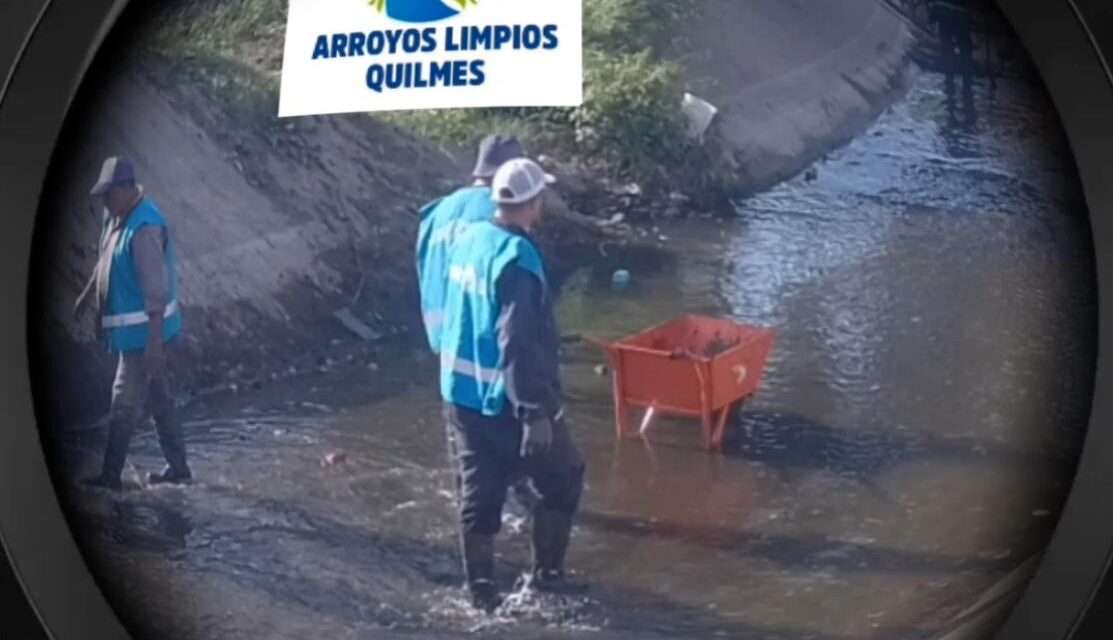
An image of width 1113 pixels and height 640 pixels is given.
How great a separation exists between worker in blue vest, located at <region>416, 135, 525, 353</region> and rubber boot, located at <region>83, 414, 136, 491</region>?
0.26 m

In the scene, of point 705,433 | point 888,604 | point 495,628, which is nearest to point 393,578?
point 495,628

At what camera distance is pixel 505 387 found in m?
1.30

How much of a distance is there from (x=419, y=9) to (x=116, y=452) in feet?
1.37

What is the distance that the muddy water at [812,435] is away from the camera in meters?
1.31

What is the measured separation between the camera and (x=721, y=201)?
1.32 meters

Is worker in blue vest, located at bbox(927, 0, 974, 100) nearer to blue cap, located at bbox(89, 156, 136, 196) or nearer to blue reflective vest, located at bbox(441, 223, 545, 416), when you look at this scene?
blue reflective vest, located at bbox(441, 223, 545, 416)

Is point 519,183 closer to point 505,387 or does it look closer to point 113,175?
point 505,387

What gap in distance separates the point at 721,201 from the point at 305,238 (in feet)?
1.03

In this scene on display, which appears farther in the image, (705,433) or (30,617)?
(30,617)

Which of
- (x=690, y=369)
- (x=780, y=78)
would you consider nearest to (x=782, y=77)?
(x=780, y=78)

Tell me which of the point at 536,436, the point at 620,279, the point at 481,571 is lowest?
the point at 481,571

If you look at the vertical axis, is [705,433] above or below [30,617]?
above

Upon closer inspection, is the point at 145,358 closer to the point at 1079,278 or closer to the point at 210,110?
Result: the point at 210,110

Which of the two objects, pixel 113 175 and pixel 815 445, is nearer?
pixel 815 445
